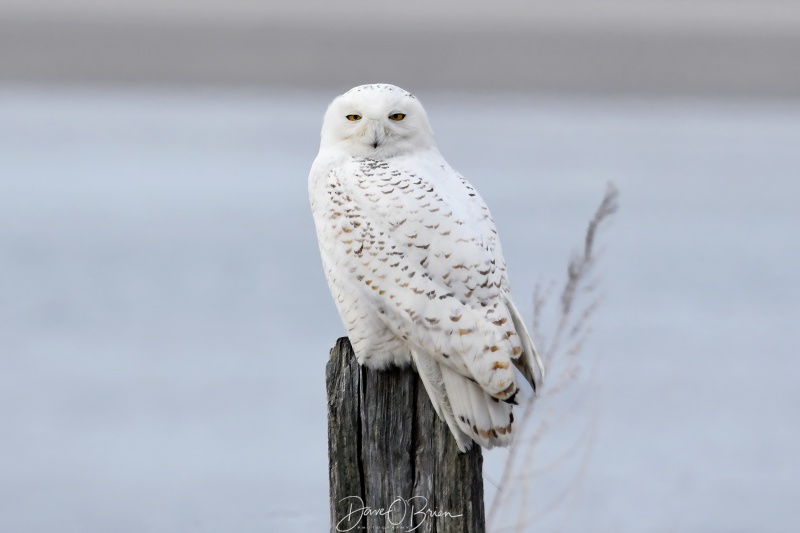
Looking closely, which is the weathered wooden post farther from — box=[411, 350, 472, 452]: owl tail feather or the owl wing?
the owl wing

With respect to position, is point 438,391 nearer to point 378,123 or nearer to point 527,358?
point 527,358

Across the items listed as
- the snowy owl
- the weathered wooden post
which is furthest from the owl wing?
the weathered wooden post

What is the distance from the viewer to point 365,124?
2383 mm

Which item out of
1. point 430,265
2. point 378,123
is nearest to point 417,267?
point 430,265

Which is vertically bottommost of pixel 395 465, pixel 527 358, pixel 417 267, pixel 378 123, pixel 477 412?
pixel 395 465

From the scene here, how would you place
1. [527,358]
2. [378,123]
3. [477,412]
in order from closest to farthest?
[477,412] < [527,358] < [378,123]

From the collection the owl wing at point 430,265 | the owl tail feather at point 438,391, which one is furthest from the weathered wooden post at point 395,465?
the owl wing at point 430,265

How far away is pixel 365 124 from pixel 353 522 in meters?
0.95

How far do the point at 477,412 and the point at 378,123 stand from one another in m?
0.77

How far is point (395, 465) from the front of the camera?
2088 mm

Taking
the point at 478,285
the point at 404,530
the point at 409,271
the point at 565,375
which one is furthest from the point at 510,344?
the point at 565,375

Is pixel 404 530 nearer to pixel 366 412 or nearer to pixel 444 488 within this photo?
pixel 444 488

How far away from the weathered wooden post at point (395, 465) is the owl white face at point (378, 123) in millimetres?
600

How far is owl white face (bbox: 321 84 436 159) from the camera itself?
2370 mm
